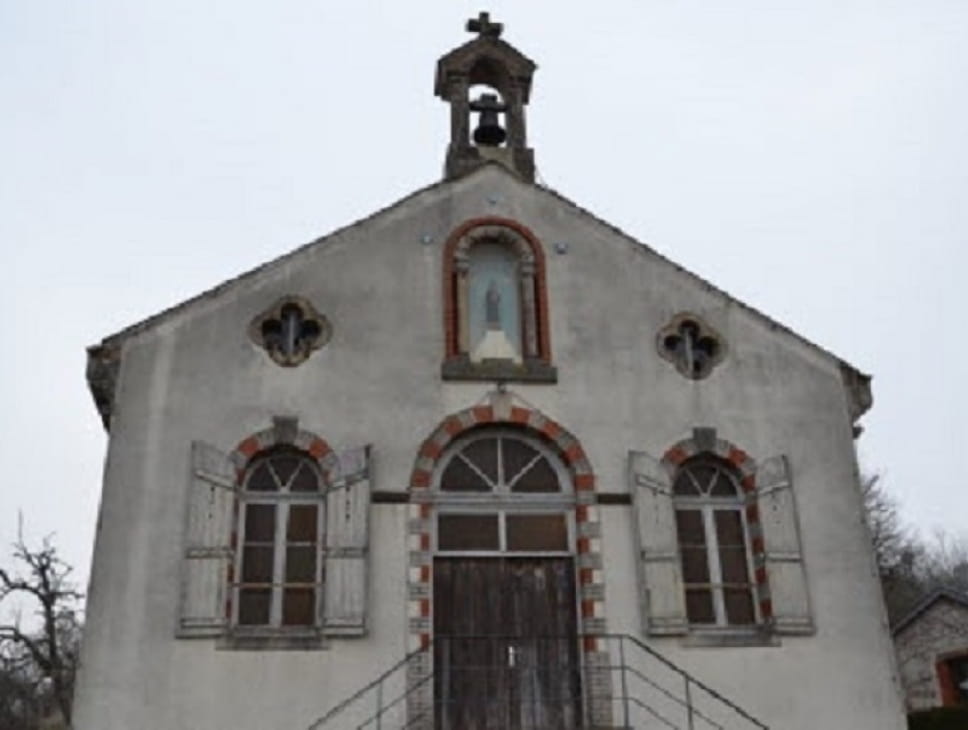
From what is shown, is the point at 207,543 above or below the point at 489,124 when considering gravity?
below

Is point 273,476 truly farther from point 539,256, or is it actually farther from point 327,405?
point 539,256

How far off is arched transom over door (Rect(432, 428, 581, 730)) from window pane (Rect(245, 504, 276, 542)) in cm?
198

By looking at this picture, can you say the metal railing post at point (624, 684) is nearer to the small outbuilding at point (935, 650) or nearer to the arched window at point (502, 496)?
the arched window at point (502, 496)

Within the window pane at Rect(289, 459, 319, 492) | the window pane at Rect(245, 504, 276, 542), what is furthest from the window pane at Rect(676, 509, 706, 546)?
the window pane at Rect(245, 504, 276, 542)

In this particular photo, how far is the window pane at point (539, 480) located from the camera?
13.9 metres

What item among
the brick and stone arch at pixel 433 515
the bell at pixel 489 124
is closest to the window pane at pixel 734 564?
the brick and stone arch at pixel 433 515

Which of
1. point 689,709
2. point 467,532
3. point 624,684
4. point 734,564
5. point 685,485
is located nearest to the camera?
point 689,709

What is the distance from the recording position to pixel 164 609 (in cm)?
1235

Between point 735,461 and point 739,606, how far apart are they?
71.6 inches

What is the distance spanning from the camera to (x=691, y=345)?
14.8 meters

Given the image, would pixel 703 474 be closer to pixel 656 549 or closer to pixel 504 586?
Answer: pixel 656 549

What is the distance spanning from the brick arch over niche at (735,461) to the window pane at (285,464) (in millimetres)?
4613

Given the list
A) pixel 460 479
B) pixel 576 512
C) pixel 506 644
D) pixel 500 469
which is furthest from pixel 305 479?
pixel 576 512

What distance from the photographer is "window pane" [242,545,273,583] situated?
1291 cm
